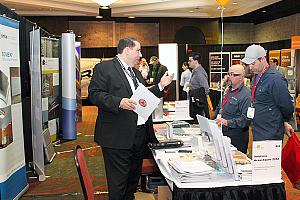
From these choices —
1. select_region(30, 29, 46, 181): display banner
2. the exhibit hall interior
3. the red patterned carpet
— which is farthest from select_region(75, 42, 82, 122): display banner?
select_region(30, 29, 46, 181): display banner

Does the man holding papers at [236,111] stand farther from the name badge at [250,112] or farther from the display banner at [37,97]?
the display banner at [37,97]

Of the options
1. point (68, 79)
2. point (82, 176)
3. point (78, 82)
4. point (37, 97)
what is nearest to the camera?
point (82, 176)

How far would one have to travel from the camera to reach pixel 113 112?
2.97m

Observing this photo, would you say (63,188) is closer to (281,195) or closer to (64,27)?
(281,195)

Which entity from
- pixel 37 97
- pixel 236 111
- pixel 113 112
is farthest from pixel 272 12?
pixel 113 112

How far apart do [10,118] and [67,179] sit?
143cm

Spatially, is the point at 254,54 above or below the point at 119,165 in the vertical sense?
above

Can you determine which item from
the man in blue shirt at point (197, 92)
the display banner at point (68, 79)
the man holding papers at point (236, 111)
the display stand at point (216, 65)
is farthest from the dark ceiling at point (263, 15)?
the man holding papers at point (236, 111)

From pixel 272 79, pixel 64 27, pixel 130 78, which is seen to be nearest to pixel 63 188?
pixel 130 78

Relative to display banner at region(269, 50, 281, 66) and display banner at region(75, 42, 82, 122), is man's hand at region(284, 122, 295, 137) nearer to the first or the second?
display banner at region(75, 42, 82, 122)

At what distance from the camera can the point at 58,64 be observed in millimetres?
7316

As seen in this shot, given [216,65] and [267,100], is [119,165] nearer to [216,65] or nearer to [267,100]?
[267,100]

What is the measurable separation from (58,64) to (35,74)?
249 cm

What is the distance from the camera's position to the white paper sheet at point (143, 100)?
2.94 metres
